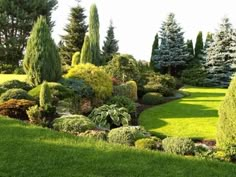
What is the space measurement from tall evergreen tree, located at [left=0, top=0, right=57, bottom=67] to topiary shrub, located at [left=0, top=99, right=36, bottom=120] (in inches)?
912

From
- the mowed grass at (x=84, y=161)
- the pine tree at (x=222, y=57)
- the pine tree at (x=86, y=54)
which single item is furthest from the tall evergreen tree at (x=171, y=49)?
the mowed grass at (x=84, y=161)

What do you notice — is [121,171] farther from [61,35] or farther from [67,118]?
[61,35]

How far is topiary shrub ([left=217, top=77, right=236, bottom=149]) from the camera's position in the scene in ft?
27.3

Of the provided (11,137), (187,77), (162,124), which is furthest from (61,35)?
(11,137)

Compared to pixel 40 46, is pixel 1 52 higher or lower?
higher

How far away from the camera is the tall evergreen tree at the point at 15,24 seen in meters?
35.0

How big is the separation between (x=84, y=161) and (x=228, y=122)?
128 inches

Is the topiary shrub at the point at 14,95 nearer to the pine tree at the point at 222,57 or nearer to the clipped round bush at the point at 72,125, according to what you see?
the clipped round bush at the point at 72,125

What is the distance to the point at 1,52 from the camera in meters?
34.5

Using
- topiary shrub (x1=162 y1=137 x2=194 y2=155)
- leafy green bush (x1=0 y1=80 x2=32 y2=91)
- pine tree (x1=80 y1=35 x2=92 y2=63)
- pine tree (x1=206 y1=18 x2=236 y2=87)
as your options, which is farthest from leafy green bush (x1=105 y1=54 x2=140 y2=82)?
topiary shrub (x1=162 y1=137 x2=194 y2=155)

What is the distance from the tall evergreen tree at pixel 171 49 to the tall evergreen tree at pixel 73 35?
7723 millimetres

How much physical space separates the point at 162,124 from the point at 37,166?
805cm

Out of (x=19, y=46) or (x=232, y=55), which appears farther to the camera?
(x=19, y=46)

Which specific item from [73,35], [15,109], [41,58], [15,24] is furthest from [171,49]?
[15,109]
